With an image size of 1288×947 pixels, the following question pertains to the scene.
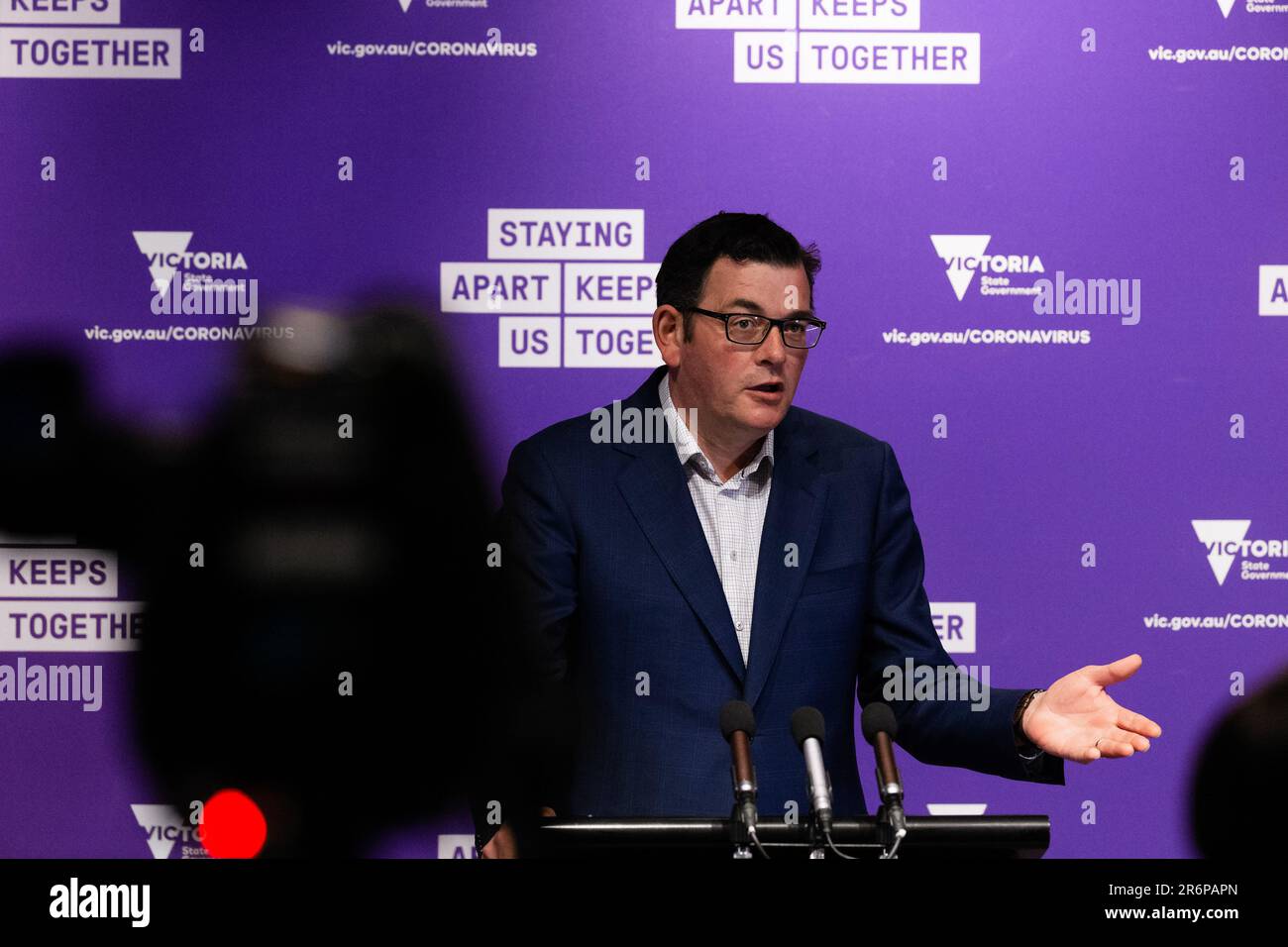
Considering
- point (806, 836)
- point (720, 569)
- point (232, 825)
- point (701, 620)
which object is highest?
point (720, 569)

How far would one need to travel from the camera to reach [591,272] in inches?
137

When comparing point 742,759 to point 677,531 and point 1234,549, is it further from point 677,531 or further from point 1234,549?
point 1234,549

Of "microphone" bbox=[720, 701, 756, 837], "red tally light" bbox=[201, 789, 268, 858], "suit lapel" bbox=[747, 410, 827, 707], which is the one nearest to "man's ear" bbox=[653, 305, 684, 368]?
"suit lapel" bbox=[747, 410, 827, 707]

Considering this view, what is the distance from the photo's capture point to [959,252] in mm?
3488

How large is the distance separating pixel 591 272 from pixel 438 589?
0.95m

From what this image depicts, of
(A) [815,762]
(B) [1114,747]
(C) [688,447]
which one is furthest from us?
(C) [688,447]

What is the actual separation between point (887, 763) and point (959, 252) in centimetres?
162

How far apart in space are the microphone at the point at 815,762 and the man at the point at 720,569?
824 mm

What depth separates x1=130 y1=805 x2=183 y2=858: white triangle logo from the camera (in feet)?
11.4

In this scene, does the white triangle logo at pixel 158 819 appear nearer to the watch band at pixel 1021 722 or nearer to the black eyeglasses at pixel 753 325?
the black eyeglasses at pixel 753 325

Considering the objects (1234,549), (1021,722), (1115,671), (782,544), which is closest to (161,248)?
(782,544)

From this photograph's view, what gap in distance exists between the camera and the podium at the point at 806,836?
2.42 m
